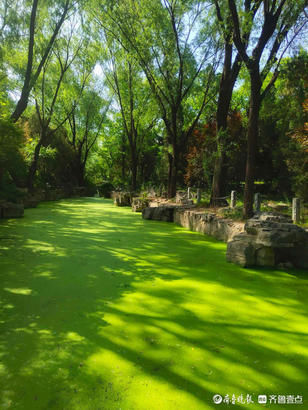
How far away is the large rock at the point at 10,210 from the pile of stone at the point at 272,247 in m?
7.44

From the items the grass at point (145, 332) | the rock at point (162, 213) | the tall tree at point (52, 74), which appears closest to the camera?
the grass at point (145, 332)

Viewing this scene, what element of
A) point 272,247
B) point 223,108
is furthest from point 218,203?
point 272,247

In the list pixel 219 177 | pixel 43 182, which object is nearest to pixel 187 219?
pixel 219 177

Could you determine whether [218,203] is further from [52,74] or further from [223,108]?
[52,74]

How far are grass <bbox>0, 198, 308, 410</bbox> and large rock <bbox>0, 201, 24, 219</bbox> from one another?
16.9 ft

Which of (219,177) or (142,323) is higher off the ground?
(219,177)

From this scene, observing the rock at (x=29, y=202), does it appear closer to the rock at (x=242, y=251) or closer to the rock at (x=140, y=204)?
the rock at (x=140, y=204)

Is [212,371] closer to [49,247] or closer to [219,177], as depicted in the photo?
[49,247]

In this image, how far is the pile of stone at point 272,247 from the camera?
4559 mm

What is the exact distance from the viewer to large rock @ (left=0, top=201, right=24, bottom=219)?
962cm

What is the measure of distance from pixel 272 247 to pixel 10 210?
26.6 feet

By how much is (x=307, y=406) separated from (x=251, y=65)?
6012 millimetres

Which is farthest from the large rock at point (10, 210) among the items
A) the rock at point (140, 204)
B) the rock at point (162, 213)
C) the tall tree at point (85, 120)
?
the tall tree at point (85, 120)

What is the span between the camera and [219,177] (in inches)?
363
